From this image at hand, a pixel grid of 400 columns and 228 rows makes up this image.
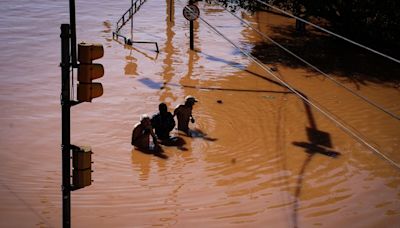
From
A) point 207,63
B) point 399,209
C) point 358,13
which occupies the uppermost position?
point 358,13

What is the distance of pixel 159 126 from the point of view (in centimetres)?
1191

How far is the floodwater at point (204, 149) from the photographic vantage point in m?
9.05

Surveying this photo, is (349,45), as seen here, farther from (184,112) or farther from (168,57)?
(184,112)

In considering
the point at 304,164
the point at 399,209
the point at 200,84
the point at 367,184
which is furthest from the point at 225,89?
the point at 399,209

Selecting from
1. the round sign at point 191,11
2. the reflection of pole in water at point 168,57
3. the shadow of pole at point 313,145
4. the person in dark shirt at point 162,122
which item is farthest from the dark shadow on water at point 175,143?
the round sign at point 191,11

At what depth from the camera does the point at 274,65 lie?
20.0 metres

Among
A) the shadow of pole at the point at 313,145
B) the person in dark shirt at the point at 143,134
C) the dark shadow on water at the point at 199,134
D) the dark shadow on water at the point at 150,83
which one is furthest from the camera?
the dark shadow on water at the point at 150,83

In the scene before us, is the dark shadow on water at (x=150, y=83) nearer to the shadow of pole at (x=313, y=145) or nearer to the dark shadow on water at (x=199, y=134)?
the dark shadow on water at (x=199, y=134)

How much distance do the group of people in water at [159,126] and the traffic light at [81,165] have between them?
15.2 feet

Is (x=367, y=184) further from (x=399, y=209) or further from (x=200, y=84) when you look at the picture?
(x=200, y=84)

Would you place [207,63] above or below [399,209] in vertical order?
above

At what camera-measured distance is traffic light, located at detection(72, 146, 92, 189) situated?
6.40m

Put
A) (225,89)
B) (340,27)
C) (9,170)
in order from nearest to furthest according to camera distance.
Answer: (9,170)
(225,89)
(340,27)

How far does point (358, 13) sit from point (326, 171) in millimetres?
11272
